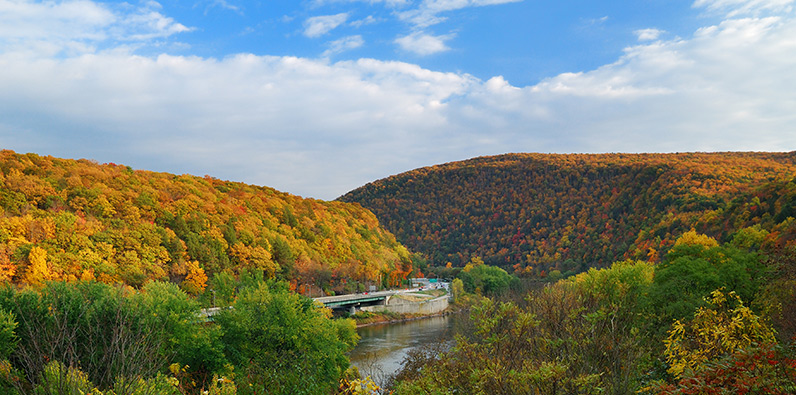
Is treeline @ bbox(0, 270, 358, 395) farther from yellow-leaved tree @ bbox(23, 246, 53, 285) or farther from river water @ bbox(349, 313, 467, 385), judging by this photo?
yellow-leaved tree @ bbox(23, 246, 53, 285)

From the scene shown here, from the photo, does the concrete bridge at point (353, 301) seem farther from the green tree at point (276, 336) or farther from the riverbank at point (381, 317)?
the green tree at point (276, 336)

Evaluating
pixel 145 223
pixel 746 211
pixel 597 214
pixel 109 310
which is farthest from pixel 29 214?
pixel 597 214

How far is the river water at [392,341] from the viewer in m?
41.5

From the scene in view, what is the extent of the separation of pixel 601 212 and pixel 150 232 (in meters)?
115

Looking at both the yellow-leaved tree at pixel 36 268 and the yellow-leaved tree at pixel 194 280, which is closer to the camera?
the yellow-leaved tree at pixel 36 268

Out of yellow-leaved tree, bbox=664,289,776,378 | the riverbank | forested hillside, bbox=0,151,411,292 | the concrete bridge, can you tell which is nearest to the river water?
the riverbank

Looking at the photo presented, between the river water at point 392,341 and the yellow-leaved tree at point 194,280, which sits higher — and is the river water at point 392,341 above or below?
below

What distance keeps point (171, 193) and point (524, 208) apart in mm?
114766

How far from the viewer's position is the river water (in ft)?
136

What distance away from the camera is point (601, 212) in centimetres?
14500

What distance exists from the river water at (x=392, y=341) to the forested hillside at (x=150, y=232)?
64.0ft

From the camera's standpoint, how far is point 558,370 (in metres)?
8.83

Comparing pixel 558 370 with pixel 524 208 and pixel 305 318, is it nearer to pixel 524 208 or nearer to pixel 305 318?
pixel 305 318

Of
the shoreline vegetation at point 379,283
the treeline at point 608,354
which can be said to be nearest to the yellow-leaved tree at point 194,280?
the shoreline vegetation at point 379,283
